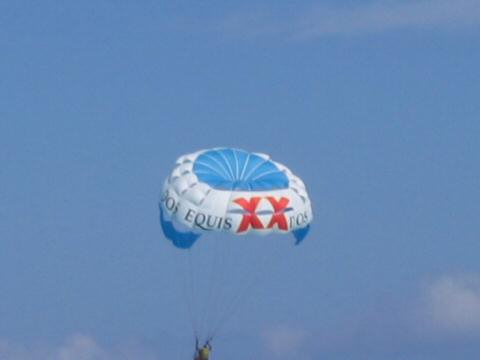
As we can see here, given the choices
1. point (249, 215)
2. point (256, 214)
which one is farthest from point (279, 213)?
point (249, 215)

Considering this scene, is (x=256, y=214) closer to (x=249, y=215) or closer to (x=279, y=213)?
(x=249, y=215)

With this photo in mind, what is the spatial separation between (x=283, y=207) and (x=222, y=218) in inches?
79.4

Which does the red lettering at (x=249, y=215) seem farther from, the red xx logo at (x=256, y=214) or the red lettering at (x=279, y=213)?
the red lettering at (x=279, y=213)

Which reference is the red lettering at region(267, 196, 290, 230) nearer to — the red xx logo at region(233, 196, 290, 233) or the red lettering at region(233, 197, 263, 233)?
the red xx logo at region(233, 196, 290, 233)

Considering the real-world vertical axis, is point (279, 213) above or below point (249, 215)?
above

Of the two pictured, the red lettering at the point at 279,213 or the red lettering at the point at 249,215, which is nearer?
the red lettering at the point at 249,215

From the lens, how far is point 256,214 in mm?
41625

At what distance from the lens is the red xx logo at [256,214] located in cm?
4156

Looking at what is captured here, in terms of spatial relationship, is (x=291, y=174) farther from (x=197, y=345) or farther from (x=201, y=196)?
(x=197, y=345)

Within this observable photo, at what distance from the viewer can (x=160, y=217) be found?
43.8 metres

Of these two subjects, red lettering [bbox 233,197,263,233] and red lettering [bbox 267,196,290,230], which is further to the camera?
red lettering [bbox 267,196,290,230]

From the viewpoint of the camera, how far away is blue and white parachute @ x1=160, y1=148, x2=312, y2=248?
41.5 m

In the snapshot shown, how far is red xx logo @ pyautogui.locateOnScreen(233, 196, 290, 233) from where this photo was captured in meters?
41.6

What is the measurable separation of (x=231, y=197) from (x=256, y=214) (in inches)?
38.3
